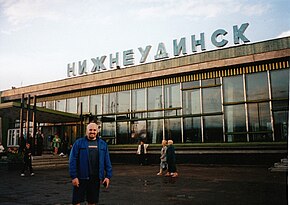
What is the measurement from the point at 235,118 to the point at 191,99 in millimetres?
3511

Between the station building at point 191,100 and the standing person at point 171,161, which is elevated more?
the station building at point 191,100

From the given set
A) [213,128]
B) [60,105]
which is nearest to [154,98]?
[213,128]

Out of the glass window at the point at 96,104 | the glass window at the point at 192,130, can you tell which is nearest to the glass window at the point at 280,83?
the glass window at the point at 192,130

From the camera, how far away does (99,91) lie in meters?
26.0

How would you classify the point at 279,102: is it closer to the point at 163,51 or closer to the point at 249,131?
the point at 249,131

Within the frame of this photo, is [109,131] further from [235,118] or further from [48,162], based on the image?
[235,118]

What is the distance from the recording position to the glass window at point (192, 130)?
20656 mm

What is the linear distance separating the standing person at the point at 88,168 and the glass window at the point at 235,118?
51.1 ft

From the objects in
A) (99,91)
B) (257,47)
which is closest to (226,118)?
(257,47)

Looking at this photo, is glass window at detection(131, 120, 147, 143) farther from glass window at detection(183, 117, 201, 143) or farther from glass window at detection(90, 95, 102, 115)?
glass window at detection(90, 95, 102, 115)

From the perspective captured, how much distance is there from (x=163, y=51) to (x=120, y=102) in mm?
5613

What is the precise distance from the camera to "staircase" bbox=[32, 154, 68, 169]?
1969 cm

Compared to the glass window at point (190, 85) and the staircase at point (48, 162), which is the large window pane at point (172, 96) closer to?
the glass window at point (190, 85)

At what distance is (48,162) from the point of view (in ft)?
67.3
